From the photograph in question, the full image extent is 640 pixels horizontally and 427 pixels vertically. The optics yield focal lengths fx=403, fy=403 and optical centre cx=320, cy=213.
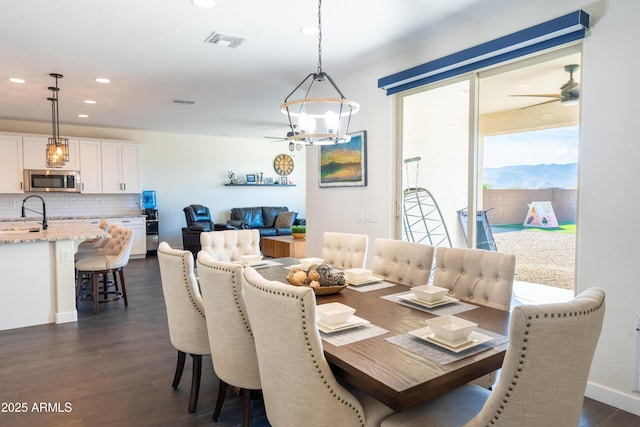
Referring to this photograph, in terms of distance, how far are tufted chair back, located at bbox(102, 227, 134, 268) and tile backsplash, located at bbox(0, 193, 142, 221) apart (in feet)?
10.7

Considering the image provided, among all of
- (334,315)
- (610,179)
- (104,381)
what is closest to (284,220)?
(104,381)

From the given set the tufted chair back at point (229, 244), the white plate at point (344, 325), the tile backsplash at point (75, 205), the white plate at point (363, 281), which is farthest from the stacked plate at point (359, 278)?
the tile backsplash at point (75, 205)

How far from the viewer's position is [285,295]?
142cm

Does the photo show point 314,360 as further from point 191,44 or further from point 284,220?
point 284,220

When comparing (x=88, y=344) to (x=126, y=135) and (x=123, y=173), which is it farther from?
(x=126, y=135)

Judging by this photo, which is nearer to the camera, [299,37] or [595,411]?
[595,411]

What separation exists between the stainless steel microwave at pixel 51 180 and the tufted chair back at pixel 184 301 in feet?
20.7

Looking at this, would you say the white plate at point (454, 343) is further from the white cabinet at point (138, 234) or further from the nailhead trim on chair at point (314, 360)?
the white cabinet at point (138, 234)

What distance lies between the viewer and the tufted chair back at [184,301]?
230 centimetres

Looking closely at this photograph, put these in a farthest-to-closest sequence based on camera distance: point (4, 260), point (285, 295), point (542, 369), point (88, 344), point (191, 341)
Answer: point (4, 260), point (88, 344), point (191, 341), point (285, 295), point (542, 369)

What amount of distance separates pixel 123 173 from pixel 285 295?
7.72 m

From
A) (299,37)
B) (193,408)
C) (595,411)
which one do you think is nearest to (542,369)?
(595,411)

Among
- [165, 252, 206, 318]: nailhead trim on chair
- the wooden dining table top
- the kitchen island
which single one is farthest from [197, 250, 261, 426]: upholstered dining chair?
the kitchen island

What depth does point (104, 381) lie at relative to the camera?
2814 mm
